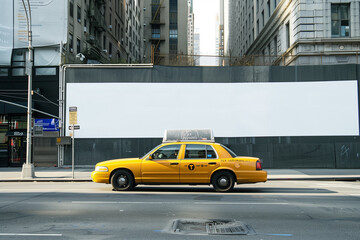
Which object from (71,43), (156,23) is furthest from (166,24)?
(71,43)

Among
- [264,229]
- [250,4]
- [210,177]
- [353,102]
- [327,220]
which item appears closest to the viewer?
[264,229]

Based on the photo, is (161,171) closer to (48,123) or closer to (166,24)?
(48,123)

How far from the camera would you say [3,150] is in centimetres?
2494

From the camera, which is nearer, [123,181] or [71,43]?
[123,181]

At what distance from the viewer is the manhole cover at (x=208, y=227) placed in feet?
21.2

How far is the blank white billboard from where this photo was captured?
78.6 feet

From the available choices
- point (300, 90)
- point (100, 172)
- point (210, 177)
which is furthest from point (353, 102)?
point (100, 172)

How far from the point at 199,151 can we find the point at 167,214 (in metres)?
4.39

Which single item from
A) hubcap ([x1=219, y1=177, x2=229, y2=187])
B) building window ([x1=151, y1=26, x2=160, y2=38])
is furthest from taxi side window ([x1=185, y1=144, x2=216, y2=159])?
building window ([x1=151, y1=26, x2=160, y2=38])

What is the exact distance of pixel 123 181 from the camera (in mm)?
12172

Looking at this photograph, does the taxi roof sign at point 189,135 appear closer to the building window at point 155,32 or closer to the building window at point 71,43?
the building window at point 71,43

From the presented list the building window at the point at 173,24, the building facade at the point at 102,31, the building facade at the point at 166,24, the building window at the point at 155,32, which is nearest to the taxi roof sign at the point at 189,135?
the building facade at the point at 102,31

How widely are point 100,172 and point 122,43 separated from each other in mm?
39333

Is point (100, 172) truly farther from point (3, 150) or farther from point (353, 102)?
point (353, 102)
